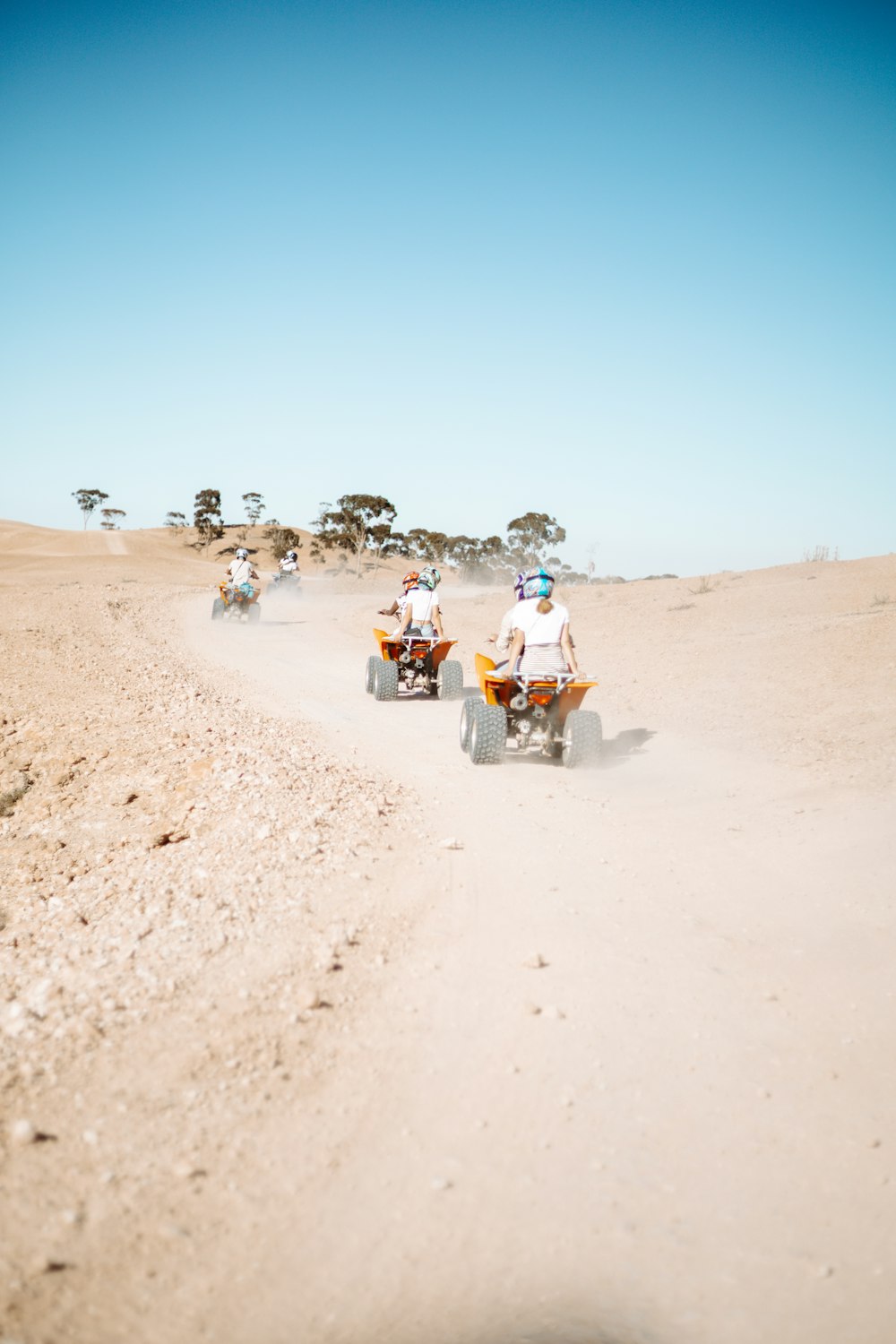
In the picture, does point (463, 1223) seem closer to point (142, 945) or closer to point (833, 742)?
point (142, 945)

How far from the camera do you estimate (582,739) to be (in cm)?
784

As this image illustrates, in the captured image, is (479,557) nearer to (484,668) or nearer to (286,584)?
(286,584)

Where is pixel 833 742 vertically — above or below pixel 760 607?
below

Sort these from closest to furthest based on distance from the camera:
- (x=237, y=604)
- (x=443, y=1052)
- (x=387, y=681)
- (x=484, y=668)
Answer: (x=443, y=1052)
(x=484, y=668)
(x=387, y=681)
(x=237, y=604)

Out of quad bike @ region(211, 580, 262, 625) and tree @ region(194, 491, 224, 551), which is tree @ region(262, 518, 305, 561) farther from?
quad bike @ region(211, 580, 262, 625)

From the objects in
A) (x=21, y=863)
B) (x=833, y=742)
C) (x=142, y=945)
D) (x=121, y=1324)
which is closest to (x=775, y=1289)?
(x=121, y=1324)

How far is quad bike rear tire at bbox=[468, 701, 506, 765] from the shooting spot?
25.6ft

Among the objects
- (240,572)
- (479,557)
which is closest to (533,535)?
(479,557)

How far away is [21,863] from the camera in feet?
19.0

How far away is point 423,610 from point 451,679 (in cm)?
108

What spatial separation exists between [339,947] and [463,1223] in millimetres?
1674

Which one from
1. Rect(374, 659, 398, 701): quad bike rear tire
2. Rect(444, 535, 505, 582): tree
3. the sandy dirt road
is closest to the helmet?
the sandy dirt road

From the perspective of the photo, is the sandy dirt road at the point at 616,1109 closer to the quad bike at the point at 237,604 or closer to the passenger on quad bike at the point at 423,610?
the passenger on quad bike at the point at 423,610

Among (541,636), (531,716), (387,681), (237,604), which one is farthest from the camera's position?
(237,604)
